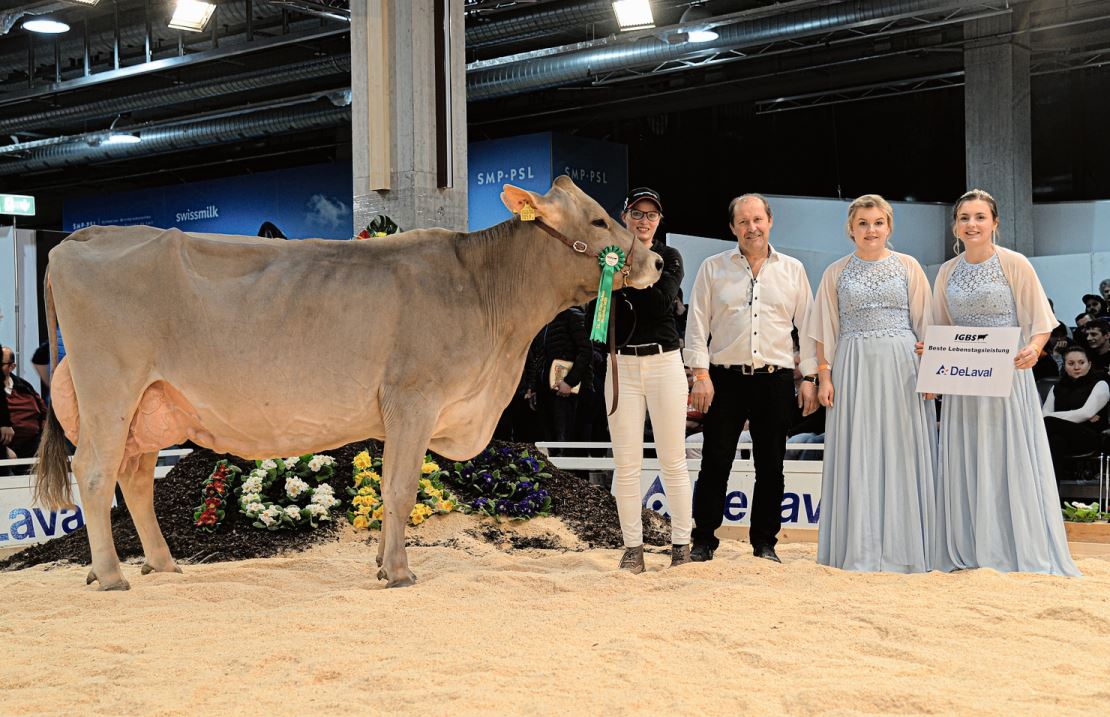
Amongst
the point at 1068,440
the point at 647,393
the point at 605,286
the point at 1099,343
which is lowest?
the point at 1068,440

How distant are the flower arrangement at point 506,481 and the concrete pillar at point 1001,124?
30.3ft

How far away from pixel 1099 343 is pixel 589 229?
222 inches

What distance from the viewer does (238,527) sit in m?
6.33

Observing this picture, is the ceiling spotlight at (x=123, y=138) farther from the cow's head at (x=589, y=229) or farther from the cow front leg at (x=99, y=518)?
the cow's head at (x=589, y=229)

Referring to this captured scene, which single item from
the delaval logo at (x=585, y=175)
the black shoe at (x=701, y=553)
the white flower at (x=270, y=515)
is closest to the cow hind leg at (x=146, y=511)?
the white flower at (x=270, y=515)

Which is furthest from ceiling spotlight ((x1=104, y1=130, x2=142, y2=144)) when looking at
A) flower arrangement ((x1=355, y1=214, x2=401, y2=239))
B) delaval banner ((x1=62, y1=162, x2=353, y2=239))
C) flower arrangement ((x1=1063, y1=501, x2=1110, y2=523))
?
flower arrangement ((x1=1063, y1=501, x2=1110, y2=523))

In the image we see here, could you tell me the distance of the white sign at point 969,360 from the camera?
523 centimetres

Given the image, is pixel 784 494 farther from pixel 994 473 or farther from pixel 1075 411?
pixel 1075 411

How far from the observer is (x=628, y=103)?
1761 cm

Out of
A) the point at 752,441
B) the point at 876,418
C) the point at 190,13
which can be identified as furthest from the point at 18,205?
the point at 876,418

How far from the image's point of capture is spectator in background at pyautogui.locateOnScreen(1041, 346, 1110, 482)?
8.25 m

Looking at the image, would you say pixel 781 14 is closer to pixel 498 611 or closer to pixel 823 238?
pixel 823 238

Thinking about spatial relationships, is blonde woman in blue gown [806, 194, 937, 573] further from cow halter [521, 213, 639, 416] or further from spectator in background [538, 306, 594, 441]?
spectator in background [538, 306, 594, 441]

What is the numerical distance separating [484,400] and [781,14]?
30.4 ft
